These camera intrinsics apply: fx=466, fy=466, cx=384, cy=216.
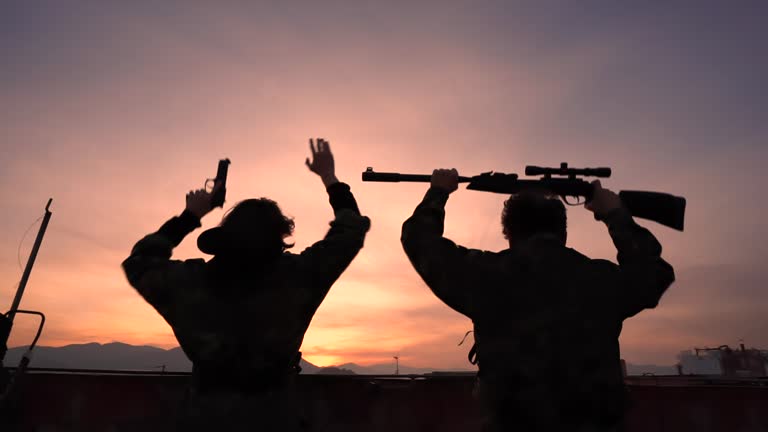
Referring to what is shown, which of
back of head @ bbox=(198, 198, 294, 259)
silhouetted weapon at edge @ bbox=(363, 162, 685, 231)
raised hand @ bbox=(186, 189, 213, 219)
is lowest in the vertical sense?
back of head @ bbox=(198, 198, 294, 259)

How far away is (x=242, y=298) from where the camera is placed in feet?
9.11

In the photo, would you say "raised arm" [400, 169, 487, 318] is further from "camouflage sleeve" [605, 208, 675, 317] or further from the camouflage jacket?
"camouflage sleeve" [605, 208, 675, 317]

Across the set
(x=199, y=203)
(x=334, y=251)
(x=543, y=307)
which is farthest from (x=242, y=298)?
(x=543, y=307)

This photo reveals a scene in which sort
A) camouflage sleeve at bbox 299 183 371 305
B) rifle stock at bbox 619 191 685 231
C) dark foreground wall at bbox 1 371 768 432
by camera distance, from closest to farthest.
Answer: camouflage sleeve at bbox 299 183 371 305
rifle stock at bbox 619 191 685 231
dark foreground wall at bbox 1 371 768 432

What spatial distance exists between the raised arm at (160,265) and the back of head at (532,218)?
2034 millimetres

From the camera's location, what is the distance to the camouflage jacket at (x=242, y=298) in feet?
8.80

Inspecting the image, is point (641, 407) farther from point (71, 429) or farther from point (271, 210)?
point (71, 429)

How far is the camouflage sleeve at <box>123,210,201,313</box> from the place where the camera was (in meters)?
2.87

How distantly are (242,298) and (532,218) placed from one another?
6.17 ft

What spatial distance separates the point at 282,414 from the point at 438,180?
6.09ft

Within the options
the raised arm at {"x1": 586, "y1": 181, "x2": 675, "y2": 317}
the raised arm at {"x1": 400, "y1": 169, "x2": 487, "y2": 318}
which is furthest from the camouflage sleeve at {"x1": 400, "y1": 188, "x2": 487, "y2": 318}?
the raised arm at {"x1": 586, "y1": 181, "x2": 675, "y2": 317}

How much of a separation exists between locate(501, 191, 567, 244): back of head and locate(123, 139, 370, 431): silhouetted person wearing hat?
3.22ft

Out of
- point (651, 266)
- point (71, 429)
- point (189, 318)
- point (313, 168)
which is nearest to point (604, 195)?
point (651, 266)

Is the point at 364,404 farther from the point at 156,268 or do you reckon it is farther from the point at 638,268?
the point at 638,268
